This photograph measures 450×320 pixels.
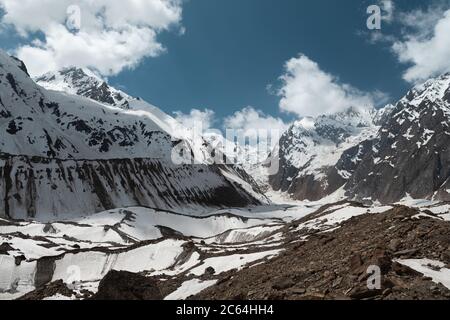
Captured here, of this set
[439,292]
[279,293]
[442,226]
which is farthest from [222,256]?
[439,292]

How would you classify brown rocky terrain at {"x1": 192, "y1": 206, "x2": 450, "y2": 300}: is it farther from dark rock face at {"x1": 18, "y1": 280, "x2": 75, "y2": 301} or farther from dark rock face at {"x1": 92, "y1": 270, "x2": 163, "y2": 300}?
dark rock face at {"x1": 18, "y1": 280, "x2": 75, "y2": 301}

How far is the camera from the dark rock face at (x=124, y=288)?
29391 millimetres

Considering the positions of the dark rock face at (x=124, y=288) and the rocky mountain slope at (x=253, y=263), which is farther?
the dark rock face at (x=124, y=288)

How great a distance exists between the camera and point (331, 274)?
2212 centimetres

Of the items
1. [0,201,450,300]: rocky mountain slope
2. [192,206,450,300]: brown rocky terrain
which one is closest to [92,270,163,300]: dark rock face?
[0,201,450,300]: rocky mountain slope

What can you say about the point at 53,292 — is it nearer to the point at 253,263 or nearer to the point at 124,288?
the point at 253,263

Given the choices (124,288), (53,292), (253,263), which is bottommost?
(124,288)

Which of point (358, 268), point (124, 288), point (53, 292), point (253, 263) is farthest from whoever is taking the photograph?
point (53, 292)

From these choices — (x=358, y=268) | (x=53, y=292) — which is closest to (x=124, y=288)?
(x=358, y=268)

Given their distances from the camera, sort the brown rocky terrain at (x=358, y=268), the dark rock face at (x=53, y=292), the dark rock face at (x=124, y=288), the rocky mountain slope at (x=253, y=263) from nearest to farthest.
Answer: the brown rocky terrain at (x=358, y=268), the rocky mountain slope at (x=253, y=263), the dark rock face at (x=124, y=288), the dark rock face at (x=53, y=292)

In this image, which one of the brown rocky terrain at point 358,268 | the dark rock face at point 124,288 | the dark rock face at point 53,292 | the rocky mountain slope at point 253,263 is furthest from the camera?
the dark rock face at point 53,292

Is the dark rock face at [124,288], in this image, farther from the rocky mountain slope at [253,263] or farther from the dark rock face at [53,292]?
the dark rock face at [53,292]

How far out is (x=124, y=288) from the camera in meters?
29.4

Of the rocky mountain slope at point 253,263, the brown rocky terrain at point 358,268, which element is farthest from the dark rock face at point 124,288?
the brown rocky terrain at point 358,268
